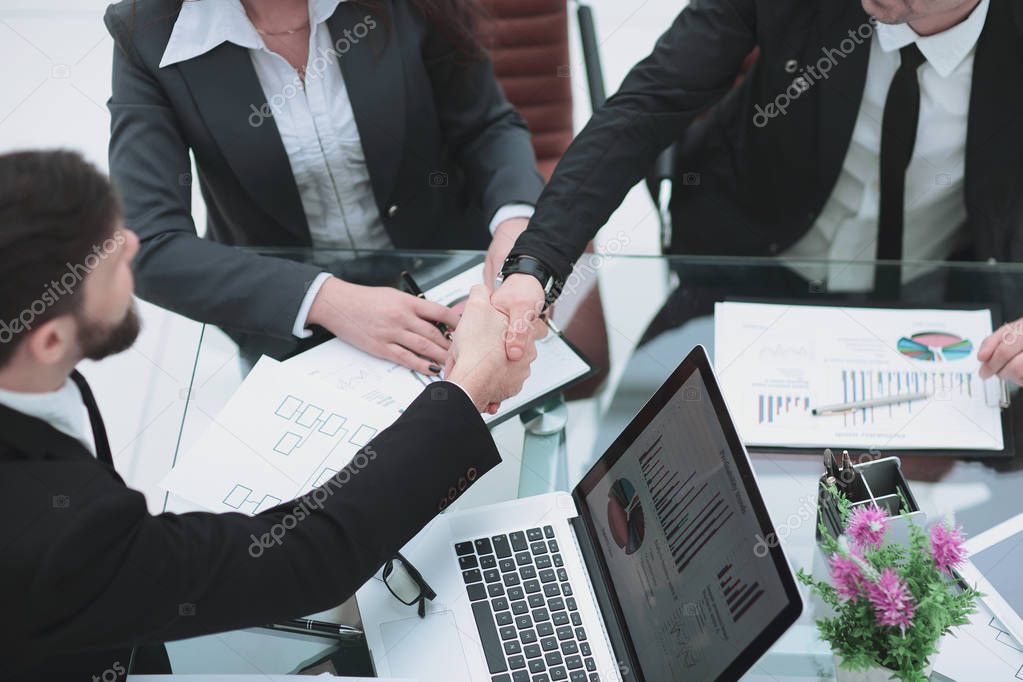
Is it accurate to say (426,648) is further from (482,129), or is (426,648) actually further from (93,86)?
(93,86)

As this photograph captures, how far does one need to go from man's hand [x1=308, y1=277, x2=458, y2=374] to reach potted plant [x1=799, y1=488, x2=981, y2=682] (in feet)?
2.31

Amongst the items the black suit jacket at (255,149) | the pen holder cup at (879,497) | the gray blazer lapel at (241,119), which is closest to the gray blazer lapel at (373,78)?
the black suit jacket at (255,149)

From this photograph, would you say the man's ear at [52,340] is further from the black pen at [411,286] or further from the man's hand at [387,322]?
the black pen at [411,286]

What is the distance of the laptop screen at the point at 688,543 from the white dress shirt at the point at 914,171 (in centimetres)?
71

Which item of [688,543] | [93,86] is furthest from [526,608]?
[93,86]

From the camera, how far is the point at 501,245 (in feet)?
5.67

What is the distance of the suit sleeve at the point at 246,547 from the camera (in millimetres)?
994

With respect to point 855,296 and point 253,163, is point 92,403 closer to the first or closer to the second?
point 253,163

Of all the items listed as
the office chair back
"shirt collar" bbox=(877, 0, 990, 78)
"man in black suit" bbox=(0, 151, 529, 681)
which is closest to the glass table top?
"man in black suit" bbox=(0, 151, 529, 681)

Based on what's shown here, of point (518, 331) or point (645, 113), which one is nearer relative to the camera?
point (518, 331)

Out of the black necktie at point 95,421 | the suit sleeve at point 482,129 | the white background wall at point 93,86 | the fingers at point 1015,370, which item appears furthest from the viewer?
the white background wall at point 93,86

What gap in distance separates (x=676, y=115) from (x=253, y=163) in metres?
0.80

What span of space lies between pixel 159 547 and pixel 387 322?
593 mm

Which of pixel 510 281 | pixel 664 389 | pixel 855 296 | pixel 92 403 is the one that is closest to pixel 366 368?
pixel 510 281
